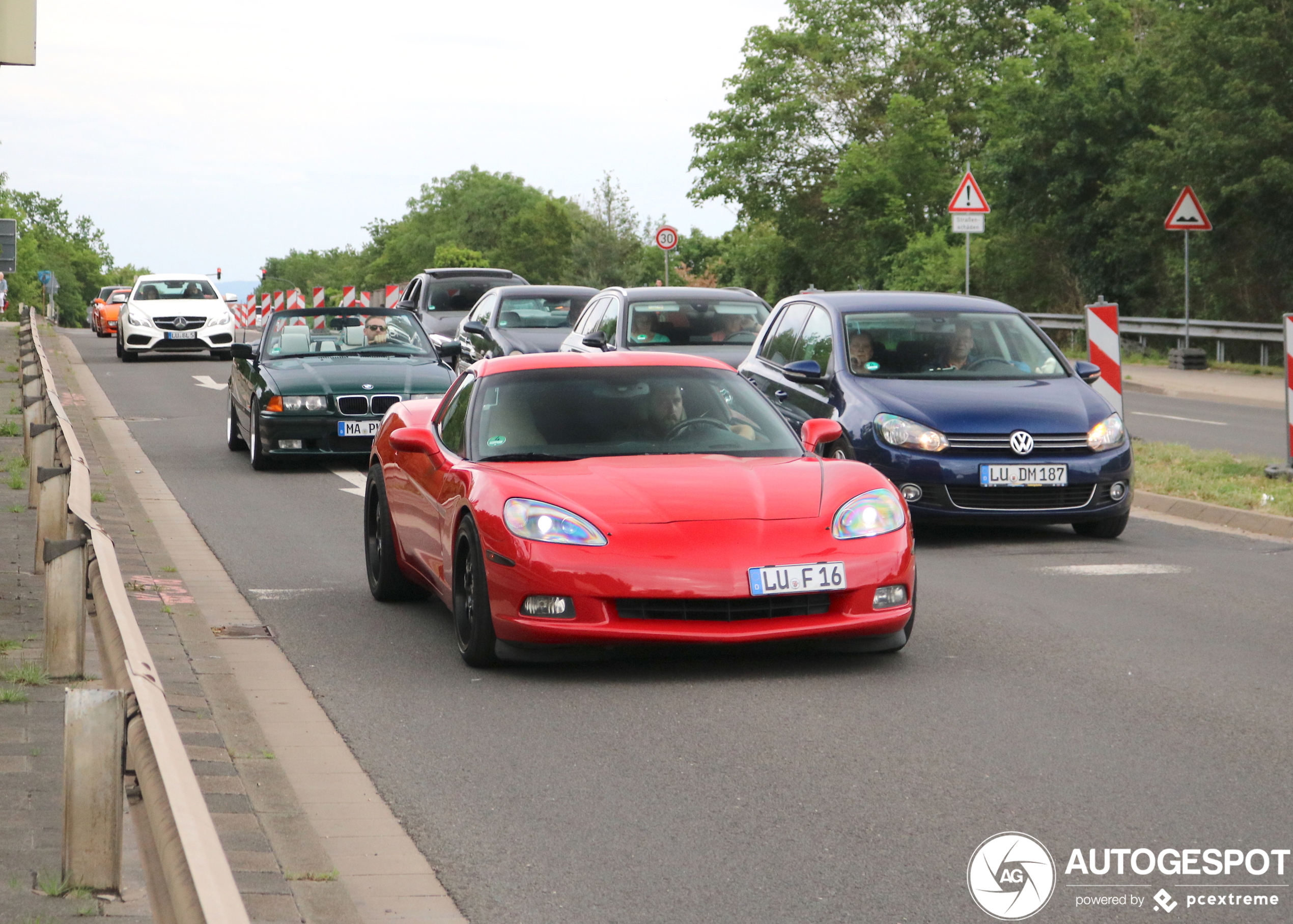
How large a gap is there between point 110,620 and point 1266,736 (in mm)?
3766

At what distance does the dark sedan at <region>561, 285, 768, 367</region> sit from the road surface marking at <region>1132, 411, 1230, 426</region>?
5.91 meters

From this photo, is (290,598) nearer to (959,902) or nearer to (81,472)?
(81,472)

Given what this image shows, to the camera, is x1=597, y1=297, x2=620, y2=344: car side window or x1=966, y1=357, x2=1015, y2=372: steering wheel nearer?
x1=966, y1=357, x2=1015, y2=372: steering wheel

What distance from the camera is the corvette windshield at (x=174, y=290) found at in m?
35.9

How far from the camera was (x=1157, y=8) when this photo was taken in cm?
3994

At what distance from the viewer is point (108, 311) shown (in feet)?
162

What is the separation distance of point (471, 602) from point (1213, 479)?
8458mm

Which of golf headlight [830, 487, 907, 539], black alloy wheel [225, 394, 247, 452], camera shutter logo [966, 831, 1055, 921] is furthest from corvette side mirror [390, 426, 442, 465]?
black alloy wheel [225, 394, 247, 452]

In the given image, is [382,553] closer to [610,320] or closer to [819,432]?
[819,432]

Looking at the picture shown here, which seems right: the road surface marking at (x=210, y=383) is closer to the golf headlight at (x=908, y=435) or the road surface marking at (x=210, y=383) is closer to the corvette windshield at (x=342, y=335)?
the corvette windshield at (x=342, y=335)

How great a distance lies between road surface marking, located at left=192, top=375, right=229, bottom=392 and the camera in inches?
1080

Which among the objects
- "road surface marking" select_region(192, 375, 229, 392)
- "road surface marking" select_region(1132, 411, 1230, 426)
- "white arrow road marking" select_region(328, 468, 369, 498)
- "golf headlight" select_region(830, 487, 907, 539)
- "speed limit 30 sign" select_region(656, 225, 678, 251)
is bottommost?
"road surface marking" select_region(1132, 411, 1230, 426)

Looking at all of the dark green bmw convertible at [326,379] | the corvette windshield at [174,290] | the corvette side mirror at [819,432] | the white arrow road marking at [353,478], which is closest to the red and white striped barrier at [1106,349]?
the dark green bmw convertible at [326,379]

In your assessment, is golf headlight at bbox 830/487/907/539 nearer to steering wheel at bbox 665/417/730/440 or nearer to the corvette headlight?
steering wheel at bbox 665/417/730/440
